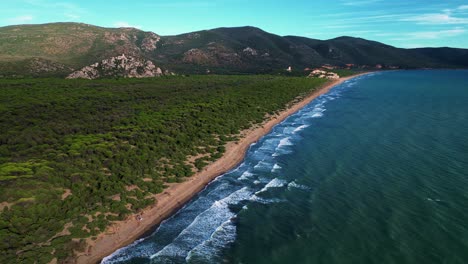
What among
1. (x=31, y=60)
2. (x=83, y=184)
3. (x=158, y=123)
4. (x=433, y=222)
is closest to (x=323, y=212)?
(x=433, y=222)

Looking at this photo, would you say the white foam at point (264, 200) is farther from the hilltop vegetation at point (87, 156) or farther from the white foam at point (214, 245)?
the hilltop vegetation at point (87, 156)

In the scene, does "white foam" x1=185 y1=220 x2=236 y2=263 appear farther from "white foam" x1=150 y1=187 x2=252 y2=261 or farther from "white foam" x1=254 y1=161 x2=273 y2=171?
"white foam" x1=254 y1=161 x2=273 y2=171

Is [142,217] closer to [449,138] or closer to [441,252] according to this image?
[441,252]

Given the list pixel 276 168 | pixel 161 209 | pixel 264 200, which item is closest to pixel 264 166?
pixel 276 168

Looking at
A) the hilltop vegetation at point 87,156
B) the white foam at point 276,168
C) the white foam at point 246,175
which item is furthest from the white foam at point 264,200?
the hilltop vegetation at point 87,156

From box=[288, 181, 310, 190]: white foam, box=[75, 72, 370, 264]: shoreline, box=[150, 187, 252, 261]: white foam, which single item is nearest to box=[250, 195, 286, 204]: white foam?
box=[150, 187, 252, 261]: white foam

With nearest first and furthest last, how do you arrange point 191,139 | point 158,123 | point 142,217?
point 142,217
point 191,139
point 158,123
